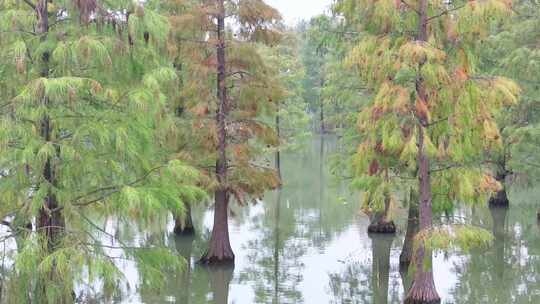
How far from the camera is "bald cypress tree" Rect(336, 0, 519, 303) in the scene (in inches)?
448

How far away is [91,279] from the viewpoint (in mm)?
7477

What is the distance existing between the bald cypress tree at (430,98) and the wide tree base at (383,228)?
7.86m

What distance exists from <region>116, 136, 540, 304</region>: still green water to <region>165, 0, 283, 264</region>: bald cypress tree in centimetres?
164

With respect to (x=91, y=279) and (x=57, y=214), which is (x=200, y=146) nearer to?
(x=57, y=214)

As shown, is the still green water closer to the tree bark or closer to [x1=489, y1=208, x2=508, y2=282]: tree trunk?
[x1=489, y1=208, x2=508, y2=282]: tree trunk

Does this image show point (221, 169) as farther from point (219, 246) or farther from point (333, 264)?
point (333, 264)

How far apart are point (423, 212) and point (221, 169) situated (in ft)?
18.8

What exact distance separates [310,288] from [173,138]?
15.7 feet

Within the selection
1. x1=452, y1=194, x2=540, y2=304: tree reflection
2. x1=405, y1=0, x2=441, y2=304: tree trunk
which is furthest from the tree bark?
x1=452, y1=194, x2=540, y2=304: tree reflection

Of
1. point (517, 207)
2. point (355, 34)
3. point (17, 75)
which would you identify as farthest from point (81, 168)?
point (517, 207)

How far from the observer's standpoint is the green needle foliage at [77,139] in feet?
25.4

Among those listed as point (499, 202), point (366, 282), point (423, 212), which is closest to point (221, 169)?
point (366, 282)

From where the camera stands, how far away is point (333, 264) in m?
17.0

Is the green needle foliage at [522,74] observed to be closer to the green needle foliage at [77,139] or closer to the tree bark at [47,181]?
the green needle foliage at [77,139]
